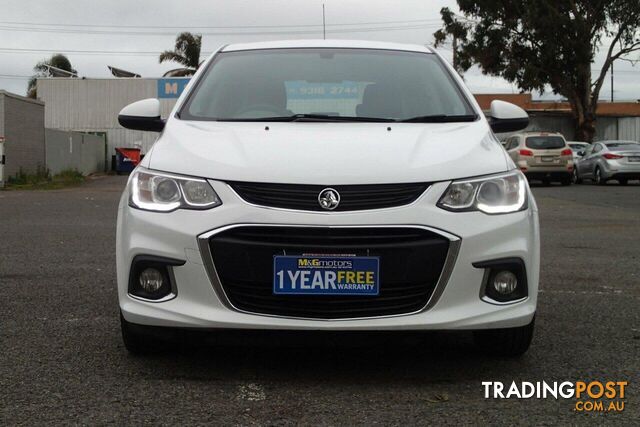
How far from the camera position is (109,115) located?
1880 inches

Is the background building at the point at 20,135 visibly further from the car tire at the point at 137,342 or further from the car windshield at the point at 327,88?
the car tire at the point at 137,342

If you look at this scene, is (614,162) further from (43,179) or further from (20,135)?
(20,135)

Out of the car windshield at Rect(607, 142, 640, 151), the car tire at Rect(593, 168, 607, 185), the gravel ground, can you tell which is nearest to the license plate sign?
the gravel ground

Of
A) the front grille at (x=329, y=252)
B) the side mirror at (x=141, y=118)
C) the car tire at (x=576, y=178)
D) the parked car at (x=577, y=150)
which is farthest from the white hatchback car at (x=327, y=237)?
the parked car at (x=577, y=150)

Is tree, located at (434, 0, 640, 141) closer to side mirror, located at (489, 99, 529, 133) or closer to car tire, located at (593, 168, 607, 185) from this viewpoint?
car tire, located at (593, 168, 607, 185)

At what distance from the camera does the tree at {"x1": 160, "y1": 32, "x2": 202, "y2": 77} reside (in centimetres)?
5297

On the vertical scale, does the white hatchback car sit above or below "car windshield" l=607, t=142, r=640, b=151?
above

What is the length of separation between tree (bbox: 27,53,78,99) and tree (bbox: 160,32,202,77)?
17.7ft

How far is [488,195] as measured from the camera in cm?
393

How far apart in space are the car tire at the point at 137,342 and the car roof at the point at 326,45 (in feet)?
6.70

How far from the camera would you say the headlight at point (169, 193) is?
150 inches

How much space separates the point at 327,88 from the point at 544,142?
22.7 metres

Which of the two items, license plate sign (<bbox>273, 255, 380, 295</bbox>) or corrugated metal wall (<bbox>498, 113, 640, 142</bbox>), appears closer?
license plate sign (<bbox>273, 255, 380, 295</bbox>)

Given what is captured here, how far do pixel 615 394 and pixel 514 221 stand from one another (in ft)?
2.65
